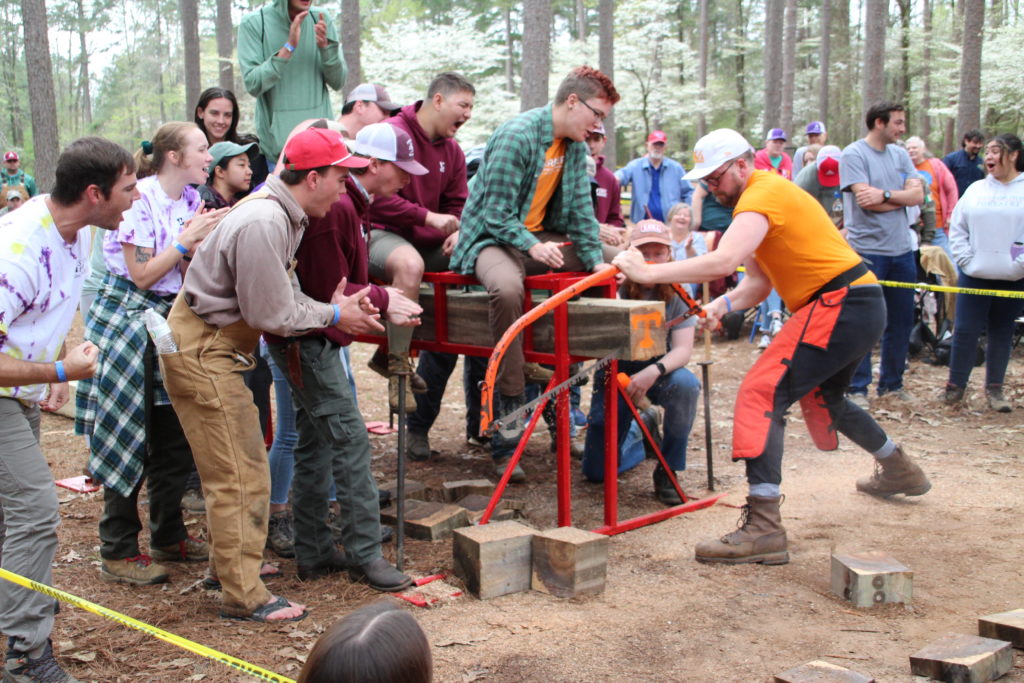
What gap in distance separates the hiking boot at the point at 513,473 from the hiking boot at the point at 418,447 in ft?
2.19

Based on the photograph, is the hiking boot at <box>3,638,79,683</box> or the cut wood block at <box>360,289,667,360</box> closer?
the hiking boot at <box>3,638,79,683</box>

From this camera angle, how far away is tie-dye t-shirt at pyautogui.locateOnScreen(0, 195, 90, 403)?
309cm

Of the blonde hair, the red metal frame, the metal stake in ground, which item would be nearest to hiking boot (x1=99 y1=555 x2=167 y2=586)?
the metal stake in ground

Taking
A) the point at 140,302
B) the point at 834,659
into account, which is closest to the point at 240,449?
the point at 140,302

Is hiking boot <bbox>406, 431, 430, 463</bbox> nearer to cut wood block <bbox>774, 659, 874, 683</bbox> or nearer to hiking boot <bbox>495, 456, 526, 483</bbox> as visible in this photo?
hiking boot <bbox>495, 456, 526, 483</bbox>

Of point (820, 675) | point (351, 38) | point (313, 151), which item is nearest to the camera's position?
point (820, 675)

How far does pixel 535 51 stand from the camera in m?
12.0

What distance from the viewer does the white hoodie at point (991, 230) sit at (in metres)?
7.24

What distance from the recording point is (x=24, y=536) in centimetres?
322

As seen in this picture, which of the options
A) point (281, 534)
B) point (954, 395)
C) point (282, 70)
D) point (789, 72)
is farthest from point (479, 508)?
point (789, 72)

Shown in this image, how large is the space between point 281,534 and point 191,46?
57.2 ft

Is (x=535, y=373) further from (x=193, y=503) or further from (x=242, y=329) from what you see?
(x=193, y=503)

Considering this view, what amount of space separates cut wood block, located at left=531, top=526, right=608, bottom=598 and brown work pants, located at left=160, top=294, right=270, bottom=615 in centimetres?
129

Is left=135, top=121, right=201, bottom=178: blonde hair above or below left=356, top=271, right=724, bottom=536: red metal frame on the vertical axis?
above
